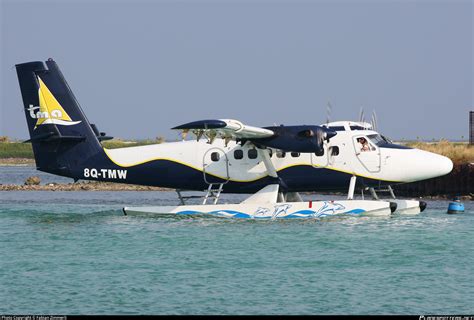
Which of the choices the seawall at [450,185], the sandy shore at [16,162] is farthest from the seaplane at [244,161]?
the sandy shore at [16,162]

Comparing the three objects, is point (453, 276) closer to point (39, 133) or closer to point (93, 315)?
point (93, 315)

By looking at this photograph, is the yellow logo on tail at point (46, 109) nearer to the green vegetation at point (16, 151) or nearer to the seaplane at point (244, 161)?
the seaplane at point (244, 161)

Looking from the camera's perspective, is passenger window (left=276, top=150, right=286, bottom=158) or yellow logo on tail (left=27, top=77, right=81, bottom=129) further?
yellow logo on tail (left=27, top=77, right=81, bottom=129)

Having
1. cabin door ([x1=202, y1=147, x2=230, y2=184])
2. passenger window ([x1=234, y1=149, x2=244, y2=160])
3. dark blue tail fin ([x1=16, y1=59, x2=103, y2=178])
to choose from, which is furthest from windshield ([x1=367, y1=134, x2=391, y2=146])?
dark blue tail fin ([x1=16, y1=59, x2=103, y2=178])

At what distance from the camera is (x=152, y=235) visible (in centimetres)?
2333

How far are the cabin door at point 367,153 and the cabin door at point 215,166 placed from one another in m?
4.13

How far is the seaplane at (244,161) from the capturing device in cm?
2592

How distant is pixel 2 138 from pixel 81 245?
83226 mm

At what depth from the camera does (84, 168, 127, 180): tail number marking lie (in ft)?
91.2

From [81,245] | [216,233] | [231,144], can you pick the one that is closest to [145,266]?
[81,245]

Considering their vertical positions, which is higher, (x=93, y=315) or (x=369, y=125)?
(x=369, y=125)

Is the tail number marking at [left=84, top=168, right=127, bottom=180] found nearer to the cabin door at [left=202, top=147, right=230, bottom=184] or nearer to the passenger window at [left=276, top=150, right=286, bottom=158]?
the cabin door at [left=202, top=147, right=230, bottom=184]

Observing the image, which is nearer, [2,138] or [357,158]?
[357,158]

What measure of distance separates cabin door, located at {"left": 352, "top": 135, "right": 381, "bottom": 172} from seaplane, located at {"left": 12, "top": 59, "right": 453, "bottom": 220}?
3 cm
